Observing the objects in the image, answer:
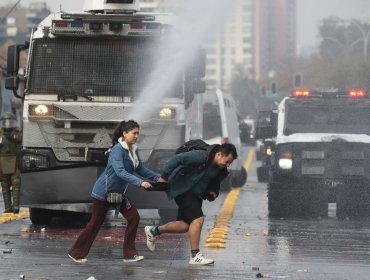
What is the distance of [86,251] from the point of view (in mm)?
13867

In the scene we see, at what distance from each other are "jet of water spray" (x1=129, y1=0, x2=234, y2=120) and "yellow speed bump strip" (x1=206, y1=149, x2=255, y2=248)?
2.05 metres

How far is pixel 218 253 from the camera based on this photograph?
15.1m

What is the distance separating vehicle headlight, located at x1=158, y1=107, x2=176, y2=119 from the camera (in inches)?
715

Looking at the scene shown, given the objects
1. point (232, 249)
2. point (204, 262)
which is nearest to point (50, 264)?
point (204, 262)

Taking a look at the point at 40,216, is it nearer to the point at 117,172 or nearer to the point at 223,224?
the point at 223,224

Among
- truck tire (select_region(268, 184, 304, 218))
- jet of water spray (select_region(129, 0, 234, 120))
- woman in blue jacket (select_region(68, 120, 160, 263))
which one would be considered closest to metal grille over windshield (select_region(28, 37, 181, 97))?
jet of water spray (select_region(129, 0, 234, 120))

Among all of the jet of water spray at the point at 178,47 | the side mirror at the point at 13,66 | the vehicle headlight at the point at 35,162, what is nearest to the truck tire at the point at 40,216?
the vehicle headlight at the point at 35,162

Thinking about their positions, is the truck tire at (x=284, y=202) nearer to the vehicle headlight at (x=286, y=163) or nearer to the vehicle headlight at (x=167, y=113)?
the vehicle headlight at (x=286, y=163)

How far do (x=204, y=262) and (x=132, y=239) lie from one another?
2.99 ft

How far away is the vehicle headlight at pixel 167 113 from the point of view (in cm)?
1816

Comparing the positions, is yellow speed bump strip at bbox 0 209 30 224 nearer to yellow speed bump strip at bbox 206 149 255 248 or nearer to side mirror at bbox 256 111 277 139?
yellow speed bump strip at bbox 206 149 255 248

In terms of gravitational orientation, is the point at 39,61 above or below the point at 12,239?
above

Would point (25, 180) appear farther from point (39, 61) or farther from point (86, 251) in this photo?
point (86, 251)

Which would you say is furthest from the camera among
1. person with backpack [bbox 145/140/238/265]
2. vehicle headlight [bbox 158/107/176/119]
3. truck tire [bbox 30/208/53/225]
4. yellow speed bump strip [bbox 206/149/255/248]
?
truck tire [bbox 30/208/53/225]
